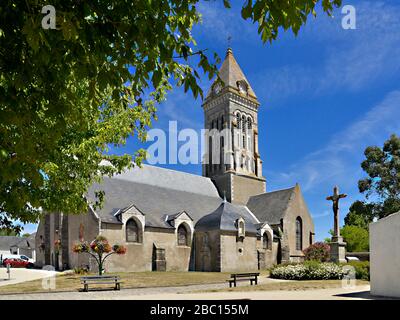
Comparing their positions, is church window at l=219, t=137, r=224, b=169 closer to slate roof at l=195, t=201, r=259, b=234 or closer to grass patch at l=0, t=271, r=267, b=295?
slate roof at l=195, t=201, r=259, b=234

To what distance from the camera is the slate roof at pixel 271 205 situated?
42.2 m

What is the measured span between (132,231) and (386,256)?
901 inches

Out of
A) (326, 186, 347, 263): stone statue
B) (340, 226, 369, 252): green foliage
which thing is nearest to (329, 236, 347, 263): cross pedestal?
(326, 186, 347, 263): stone statue

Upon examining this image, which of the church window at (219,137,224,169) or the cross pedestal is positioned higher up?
the church window at (219,137,224,169)

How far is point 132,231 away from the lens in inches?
1291

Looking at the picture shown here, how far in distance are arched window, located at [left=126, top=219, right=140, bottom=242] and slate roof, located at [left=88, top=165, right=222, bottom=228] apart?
114 cm

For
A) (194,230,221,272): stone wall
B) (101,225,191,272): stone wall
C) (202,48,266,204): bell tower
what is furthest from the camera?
(202,48,266,204): bell tower

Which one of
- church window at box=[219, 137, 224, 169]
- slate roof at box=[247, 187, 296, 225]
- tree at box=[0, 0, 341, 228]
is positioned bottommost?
slate roof at box=[247, 187, 296, 225]

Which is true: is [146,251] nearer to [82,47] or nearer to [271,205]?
[271,205]

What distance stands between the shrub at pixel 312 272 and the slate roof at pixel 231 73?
32.0 meters

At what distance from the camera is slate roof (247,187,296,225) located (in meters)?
42.2

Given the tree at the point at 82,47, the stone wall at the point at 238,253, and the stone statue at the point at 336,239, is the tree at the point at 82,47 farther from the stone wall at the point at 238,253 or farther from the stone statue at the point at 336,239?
the stone wall at the point at 238,253
